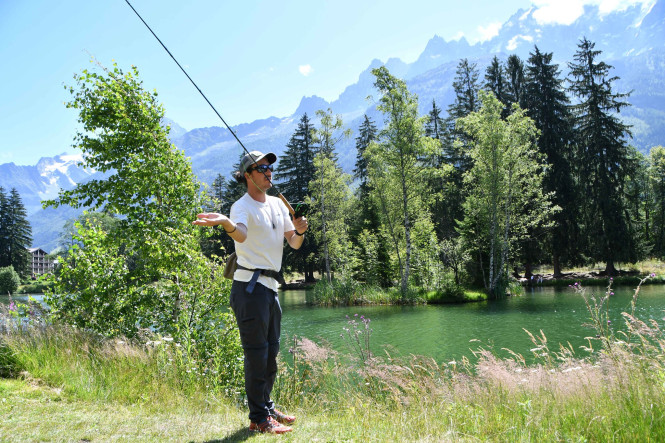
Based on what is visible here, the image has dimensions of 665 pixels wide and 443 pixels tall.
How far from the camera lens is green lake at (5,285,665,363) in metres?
11.5

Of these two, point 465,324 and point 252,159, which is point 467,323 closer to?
point 465,324

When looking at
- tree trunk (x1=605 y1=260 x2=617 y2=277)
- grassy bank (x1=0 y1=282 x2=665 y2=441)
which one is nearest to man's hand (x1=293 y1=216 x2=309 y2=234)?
grassy bank (x1=0 y1=282 x2=665 y2=441)

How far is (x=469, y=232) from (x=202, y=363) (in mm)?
24974

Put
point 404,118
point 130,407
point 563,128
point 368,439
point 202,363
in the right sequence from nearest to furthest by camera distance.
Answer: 1. point 368,439
2. point 130,407
3. point 202,363
4. point 404,118
5. point 563,128

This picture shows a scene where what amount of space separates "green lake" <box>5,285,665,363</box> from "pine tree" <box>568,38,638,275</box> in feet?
29.5

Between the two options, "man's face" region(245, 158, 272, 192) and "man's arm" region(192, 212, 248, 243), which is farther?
"man's face" region(245, 158, 272, 192)

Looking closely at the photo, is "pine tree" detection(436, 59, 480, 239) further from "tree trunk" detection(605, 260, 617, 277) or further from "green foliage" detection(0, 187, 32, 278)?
"green foliage" detection(0, 187, 32, 278)

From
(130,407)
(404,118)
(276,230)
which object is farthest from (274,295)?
(404,118)

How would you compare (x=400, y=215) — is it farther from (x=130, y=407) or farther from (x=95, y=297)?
(x=130, y=407)

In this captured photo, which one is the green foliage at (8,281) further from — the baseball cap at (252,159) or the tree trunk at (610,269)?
the tree trunk at (610,269)

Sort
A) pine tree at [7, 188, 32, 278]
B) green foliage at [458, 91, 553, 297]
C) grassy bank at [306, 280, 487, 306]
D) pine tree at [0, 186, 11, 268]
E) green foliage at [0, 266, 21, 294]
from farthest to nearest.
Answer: pine tree at [7, 188, 32, 278] < pine tree at [0, 186, 11, 268] < green foliage at [0, 266, 21, 294] < green foliage at [458, 91, 553, 297] < grassy bank at [306, 280, 487, 306]

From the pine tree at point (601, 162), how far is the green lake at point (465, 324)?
8982 millimetres

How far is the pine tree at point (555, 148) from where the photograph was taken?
106ft

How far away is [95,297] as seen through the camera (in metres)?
6.46
